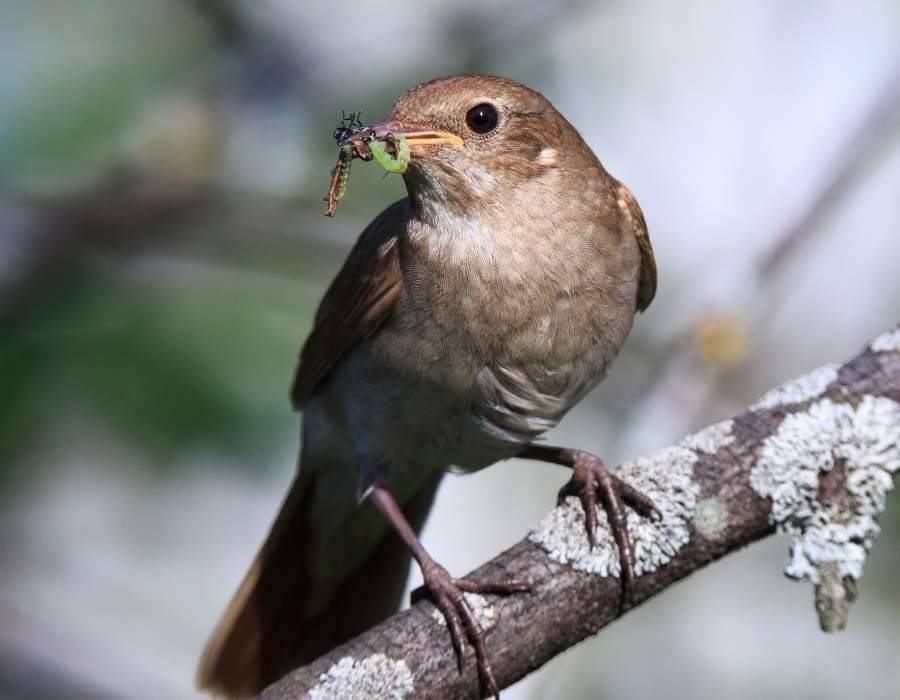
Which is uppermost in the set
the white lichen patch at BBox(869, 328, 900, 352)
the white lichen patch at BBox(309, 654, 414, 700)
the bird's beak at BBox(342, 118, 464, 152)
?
the bird's beak at BBox(342, 118, 464, 152)

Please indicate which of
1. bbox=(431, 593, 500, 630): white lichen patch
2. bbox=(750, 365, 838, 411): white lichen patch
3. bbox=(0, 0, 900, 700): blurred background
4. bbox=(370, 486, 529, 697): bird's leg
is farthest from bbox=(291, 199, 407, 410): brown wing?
bbox=(0, 0, 900, 700): blurred background

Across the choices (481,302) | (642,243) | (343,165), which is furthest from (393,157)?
(642,243)

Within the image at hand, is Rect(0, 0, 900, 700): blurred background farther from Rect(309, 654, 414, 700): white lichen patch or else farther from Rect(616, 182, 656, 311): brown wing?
Rect(309, 654, 414, 700): white lichen patch

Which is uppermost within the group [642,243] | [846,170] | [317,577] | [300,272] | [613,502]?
[300,272]

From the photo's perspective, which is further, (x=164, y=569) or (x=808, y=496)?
(x=164, y=569)

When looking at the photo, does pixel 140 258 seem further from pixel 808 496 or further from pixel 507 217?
pixel 808 496

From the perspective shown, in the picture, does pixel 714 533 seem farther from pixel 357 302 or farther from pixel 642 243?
pixel 357 302

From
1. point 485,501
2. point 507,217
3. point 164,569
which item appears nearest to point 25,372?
point 164,569
